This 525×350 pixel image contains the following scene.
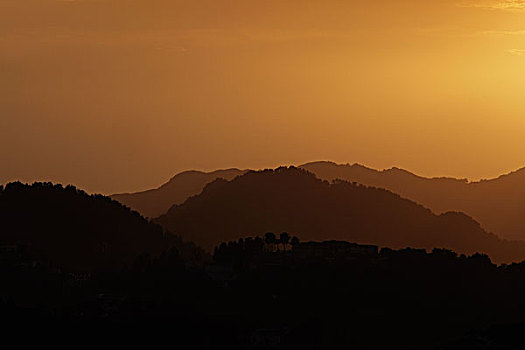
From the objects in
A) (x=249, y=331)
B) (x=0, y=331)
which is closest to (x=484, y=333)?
(x=249, y=331)

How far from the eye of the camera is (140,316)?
160m

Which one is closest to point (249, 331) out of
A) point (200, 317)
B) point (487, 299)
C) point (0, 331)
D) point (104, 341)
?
point (200, 317)

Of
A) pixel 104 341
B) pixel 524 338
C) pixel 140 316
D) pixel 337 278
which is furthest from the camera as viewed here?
pixel 337 278

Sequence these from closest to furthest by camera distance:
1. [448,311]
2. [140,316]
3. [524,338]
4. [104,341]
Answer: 1. [524,338]
2. [104,341]
3. [140,316]
4. [448,311]

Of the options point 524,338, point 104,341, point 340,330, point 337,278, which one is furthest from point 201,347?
point 337,278

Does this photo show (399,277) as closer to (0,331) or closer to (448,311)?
(448,311)

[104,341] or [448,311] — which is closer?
[104,341]

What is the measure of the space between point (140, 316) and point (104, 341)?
10367 millimetres

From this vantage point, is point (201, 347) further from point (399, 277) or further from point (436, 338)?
point (399, 277)

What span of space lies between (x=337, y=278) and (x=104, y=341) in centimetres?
5393

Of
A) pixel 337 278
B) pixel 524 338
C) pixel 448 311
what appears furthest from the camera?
pixel 337 278

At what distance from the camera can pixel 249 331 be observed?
159000 millimetres

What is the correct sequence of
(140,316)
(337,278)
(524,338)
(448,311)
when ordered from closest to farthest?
(524,338) → (140,316) → (448,311) → (337,278)

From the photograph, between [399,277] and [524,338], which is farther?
[399,277]
